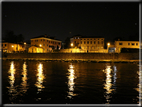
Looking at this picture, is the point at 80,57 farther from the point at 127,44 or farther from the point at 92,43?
the point at 127,44

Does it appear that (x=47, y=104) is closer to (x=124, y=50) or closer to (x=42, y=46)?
(x=124, y=50)

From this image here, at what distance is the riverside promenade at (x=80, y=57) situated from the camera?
6259 centimetres

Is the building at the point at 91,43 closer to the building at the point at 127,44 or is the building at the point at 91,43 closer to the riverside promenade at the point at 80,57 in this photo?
the building at the point at 127,44

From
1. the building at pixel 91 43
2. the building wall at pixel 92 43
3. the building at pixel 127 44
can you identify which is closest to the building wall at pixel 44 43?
the building at pixel 91 43

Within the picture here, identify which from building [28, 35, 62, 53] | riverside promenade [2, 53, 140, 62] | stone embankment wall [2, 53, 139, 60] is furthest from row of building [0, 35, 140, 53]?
riverside promenade [2, 53, 140, 62]

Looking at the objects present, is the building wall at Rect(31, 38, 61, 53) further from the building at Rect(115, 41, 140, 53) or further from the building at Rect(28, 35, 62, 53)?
the building at Rect(115, 41, 140, 53)

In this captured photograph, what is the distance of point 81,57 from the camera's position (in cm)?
6562

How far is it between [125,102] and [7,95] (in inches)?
332

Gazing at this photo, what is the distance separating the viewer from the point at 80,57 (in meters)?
65.7

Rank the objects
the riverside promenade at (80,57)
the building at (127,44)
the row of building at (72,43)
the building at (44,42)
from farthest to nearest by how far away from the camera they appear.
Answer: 1. the building at (44,42)
2. the row of building at (72,43)
3. the building at (127,44)
4. the riverside promenade at (80,57)

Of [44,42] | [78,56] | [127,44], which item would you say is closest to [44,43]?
[44,42]

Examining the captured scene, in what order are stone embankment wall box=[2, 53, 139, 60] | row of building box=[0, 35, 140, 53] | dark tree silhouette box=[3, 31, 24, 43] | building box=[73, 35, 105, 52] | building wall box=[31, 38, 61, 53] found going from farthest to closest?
dark tree silhouette box=[3, 31, 24, 43], building box=[73, 35, 105, 52], building wall box=[31, 38, 61, 53], row of building box=[0, 35, 140, 53], stone embankment wall box=[2, 53, 139, 60]

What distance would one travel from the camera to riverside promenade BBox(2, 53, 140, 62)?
62594mm

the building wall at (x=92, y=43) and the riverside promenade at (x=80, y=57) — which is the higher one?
the building wall at (x=92, y=43)
